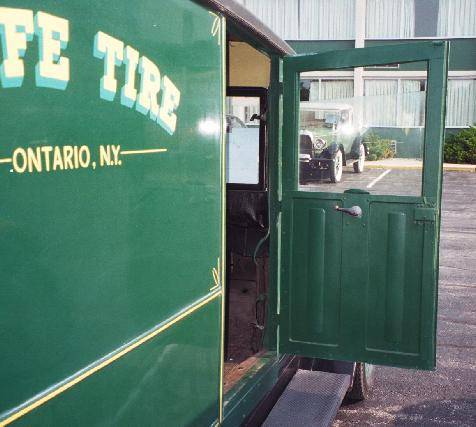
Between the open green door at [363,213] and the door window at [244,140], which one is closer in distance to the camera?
the open green door at [363,213]

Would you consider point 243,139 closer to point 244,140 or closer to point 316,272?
point 244,140

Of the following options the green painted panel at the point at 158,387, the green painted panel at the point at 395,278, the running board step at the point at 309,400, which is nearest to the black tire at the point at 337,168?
the green painted panel at the point at 395,278

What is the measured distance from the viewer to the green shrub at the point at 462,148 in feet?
74.6

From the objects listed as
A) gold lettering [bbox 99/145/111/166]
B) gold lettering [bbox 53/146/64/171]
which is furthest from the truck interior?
gold lettering [bbox 53/146/64/171]

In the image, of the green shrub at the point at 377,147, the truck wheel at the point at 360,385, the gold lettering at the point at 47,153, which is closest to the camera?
the gold lettering at the point at 47,153

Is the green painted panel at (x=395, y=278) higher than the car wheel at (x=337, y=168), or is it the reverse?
the car wheel at (x=337, y=168)

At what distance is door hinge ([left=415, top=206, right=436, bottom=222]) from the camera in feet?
11.9

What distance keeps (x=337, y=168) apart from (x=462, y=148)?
20.6 metres

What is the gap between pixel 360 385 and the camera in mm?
4707

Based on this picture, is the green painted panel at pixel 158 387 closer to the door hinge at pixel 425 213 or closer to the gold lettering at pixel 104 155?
the gold lettering at pixel 104 155

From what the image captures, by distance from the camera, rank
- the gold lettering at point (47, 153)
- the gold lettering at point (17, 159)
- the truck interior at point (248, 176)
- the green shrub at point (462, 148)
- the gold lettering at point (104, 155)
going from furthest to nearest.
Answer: the green shrub at point (462, 148) → the truck interior at point (248, 176) → the gold lettering at point (104, 155) → the gold lettering at point (47, 153) → the gold lettering at point (17, 159)

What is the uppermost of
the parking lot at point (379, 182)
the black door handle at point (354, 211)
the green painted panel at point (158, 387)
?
the parking lot at point (379, 182)

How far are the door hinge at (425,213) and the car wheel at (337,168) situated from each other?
19.5 inches

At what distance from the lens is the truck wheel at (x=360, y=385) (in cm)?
464
